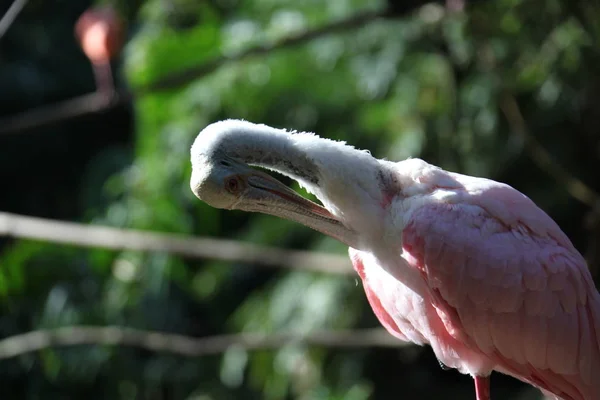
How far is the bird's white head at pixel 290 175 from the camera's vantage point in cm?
242

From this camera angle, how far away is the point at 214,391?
723 centimetres

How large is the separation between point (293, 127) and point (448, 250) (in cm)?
478

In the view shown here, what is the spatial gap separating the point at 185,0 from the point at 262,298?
244cm

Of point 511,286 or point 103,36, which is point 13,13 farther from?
point 103,36

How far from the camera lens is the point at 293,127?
7352 mm

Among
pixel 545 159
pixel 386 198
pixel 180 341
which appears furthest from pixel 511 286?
pixel 180 341

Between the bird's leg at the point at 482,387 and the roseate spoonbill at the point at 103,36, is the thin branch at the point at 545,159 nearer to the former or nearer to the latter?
the bird's leg at the point at 482,387

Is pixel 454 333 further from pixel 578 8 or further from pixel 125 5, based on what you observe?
pixel 125 5

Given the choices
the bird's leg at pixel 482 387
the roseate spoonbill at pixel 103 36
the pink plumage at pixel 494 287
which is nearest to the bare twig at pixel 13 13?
the pink plumage at pixel 494 287

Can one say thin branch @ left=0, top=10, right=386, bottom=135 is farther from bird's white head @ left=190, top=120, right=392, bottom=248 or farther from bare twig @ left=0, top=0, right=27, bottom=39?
bird's white head @ left=190, top=120, right=392, bottom=248

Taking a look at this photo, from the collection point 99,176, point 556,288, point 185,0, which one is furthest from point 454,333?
point 99,176

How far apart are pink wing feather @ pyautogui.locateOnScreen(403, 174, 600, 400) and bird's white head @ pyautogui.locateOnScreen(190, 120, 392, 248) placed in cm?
16

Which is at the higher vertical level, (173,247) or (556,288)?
(556,288)

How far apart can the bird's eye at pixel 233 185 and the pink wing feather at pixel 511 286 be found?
1.57 feet
